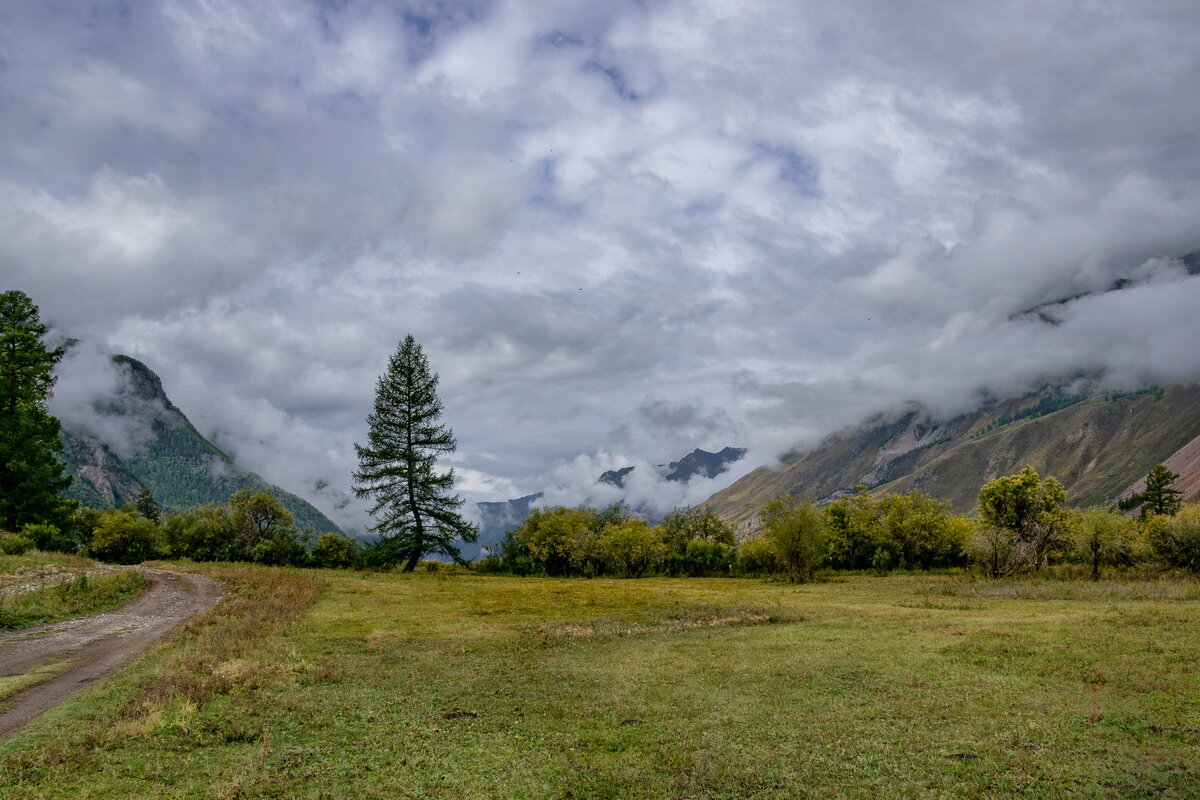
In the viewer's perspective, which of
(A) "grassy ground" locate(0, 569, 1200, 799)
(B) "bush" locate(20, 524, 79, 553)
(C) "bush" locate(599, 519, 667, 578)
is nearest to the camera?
(A) "grassy ground" locate(0, 569, 1200, 799)

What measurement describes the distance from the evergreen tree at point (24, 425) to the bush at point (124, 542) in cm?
2585

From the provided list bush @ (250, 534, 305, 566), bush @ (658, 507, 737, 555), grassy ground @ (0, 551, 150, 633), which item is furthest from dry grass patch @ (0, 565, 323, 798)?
bush @ (658, 507, 737, 555)

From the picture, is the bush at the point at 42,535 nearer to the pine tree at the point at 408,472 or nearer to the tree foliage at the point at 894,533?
the pine tree at the point at 408,472

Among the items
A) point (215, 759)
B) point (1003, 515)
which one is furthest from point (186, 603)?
point (1003, 515)

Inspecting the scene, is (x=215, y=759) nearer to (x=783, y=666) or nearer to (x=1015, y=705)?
(x=783, y=666)

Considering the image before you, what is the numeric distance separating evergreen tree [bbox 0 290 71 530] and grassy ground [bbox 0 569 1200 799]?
38853 mm

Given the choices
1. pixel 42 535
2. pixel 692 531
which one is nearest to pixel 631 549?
pixel 692 531

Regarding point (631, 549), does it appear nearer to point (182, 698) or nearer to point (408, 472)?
point (408, 472)

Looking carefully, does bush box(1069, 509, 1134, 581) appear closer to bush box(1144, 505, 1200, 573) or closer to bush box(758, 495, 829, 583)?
bush box(1144, 505, 1200, 573)

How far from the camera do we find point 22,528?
50.5m

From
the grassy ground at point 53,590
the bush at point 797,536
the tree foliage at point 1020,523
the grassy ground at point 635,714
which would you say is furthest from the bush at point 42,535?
the tree foliage at point 1020,523

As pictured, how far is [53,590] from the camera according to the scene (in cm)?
2858

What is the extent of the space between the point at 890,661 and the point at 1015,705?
603cm

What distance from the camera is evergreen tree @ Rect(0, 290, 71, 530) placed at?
51.0 m
